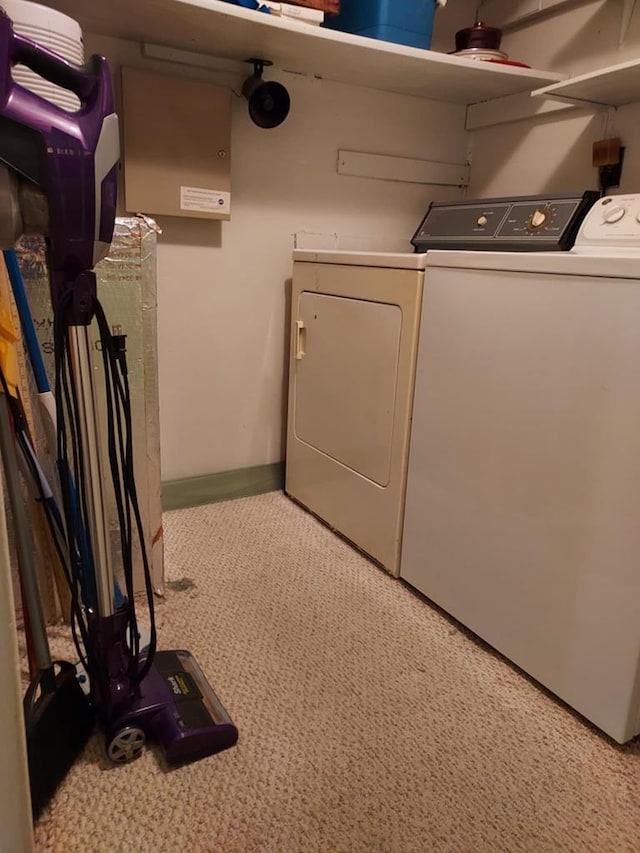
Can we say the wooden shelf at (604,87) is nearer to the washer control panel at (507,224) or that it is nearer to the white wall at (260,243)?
the washer control panel at (507,224)

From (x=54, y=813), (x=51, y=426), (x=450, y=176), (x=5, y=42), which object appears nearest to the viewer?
(x=5, y=42)

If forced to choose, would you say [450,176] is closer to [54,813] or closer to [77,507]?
[77,507]

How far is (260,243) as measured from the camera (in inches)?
80.4

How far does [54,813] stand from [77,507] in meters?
0.50

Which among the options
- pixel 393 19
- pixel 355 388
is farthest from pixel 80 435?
pixel 393 19

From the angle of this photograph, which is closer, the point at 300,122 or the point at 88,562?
the point at 88,562

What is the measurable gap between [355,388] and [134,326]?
2.17ft

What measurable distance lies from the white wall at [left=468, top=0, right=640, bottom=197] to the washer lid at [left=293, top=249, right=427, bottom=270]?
67 cm

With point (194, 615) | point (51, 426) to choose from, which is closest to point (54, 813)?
point (194, 615)

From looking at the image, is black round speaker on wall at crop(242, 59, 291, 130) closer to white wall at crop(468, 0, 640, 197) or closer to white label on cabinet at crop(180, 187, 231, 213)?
white label on cabinet at crop(180, 187, 231, 213)

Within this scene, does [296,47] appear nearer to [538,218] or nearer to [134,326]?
[538,218]

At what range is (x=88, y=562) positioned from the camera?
1036mm

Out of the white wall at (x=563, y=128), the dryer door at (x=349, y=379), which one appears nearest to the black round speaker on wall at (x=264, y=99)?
the dryer door at (x=349, y=379)

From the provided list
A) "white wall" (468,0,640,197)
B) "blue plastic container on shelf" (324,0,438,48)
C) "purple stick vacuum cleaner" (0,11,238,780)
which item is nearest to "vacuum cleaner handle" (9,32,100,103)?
"purple stick vacuum cleaner" (0,11,238,780)
